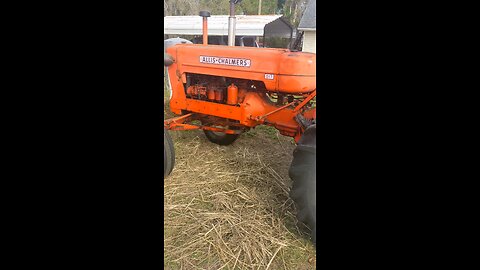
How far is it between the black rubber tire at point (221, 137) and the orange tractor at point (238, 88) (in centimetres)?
17

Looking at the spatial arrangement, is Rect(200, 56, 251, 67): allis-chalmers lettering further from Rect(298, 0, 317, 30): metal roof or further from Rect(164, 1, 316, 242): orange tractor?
Rect(298, 0, 317, 30): metal roof

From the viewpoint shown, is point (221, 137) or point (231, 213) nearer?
point (231, 213)

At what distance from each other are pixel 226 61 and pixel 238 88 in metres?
0.19

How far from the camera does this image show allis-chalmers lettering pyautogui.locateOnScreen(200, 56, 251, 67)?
200 centimetres

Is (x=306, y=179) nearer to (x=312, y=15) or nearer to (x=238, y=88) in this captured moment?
(x=312, y=15)

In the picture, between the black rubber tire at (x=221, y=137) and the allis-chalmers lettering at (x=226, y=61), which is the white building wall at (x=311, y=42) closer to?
the allis-chalmers lettering at (x=226, y=61)

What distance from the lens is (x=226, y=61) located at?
2055 millimetres

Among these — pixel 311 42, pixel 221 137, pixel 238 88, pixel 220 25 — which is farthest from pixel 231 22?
pixel 220 25

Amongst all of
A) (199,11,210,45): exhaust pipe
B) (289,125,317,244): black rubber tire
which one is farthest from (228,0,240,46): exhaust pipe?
(289,125,317,244): black rubber tire
